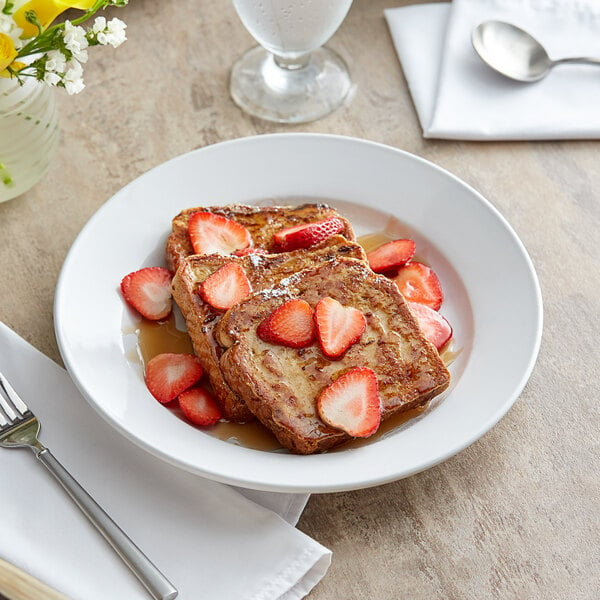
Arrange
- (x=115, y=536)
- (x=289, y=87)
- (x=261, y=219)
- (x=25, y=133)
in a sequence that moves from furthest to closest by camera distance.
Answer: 1. (x=289, y=87)
2. (x=25, y=133)
3. (x=261, y=219)
4. (x=115, y=536)

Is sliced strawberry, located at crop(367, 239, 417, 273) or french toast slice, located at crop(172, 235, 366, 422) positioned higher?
french toast slice, located at crop(172, 235, 366, 422)

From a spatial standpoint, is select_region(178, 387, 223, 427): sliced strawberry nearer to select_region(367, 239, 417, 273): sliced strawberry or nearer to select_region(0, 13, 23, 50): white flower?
select_region(367, 239, 417, 273): sliced strawberry

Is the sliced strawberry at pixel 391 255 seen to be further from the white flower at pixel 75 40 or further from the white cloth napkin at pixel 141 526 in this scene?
the white flower at pixel 75 40

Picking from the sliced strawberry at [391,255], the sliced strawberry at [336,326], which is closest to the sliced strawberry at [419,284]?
the sliced strawberry at [391,255]

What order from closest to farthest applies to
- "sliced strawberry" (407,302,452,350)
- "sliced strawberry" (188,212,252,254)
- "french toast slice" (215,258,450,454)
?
1. "french toast slice" (215,258,450,454)
2. "sliced strawberry" (407,302,452,350)
3. "sliced strawberry" (188,212,252,254)

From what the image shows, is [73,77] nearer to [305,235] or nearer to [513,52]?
[305,235]

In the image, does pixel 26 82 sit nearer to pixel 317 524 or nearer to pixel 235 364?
pixel 235 364

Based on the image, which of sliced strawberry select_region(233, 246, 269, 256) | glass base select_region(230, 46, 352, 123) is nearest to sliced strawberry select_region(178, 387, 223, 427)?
sliced strawberry select_region(233, 246, 269, 256)

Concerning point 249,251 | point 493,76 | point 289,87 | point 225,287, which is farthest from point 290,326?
point 493,76
